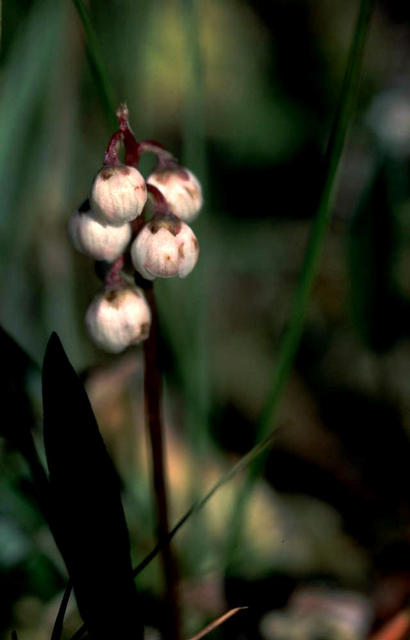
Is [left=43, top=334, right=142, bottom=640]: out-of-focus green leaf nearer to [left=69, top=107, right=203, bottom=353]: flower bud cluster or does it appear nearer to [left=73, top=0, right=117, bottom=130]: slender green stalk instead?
[left=69, top=107, right=203, bottom=353]: flower bud cluster

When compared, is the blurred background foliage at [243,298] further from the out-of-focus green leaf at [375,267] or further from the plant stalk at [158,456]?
the plant stalk at [158,456]

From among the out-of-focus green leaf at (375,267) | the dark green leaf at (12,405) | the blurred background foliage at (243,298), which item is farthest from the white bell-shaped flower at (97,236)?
the out-of-focus green leaf at (375,267)

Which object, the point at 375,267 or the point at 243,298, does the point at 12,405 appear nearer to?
the point at 375,267

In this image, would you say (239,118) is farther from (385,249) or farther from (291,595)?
(291,595)

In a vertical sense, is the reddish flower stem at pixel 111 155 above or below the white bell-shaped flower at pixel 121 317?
above

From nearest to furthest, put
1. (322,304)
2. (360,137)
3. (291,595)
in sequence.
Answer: (291,595) < (322,304) < (360,137)

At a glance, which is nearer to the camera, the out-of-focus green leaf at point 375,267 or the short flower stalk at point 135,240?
the short flower stalk at point 135,240

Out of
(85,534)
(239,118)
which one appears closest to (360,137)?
(239,118)

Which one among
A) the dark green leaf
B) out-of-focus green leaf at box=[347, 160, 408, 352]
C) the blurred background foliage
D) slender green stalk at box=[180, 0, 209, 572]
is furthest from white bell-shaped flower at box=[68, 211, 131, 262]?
out-of-focus green leaf at box=[347, 160, 408, 352]
